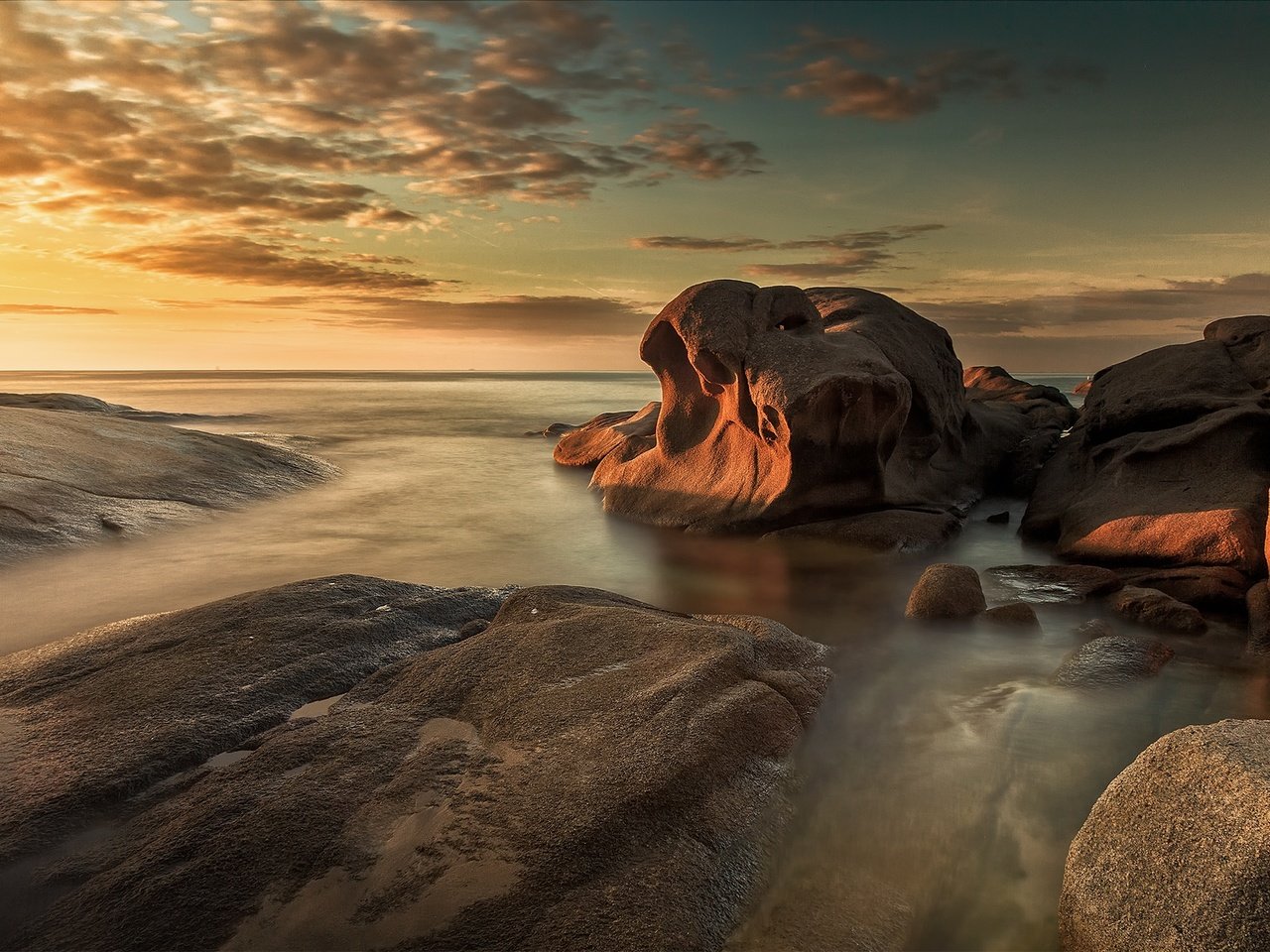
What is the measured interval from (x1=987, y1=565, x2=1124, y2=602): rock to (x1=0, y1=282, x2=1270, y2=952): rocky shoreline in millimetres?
41

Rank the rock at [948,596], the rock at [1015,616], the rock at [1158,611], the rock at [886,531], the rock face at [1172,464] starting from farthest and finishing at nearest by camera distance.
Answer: the rock at [886,531]
the rock face at [1172,464]
the rock at [948,596]
the rock at [1015,616]
the rock at [1158,611]

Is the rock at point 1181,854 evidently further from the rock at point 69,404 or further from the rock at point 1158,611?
the rock at point 69,404

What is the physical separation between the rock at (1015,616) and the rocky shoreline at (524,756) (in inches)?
1.2

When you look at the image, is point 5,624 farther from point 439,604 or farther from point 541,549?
point 541,549

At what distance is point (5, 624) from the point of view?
22.4ft

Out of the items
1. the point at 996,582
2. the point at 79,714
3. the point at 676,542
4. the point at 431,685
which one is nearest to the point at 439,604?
the point at 431,685

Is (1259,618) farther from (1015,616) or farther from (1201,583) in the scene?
(1015,616)

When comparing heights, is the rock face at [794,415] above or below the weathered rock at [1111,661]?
above

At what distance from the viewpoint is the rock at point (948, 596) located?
738 cm

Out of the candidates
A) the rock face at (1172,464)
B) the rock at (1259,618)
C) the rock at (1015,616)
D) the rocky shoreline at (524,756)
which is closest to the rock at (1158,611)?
the rocky shoreline at (524,756)

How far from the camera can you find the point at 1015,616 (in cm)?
711

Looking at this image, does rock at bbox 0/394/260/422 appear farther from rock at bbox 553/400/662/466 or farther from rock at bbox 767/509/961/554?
rock at bbox 767/509/961/554

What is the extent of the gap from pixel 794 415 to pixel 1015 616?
155 inches

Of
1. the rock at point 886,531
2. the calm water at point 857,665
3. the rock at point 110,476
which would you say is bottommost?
the calm water at point 857,665
